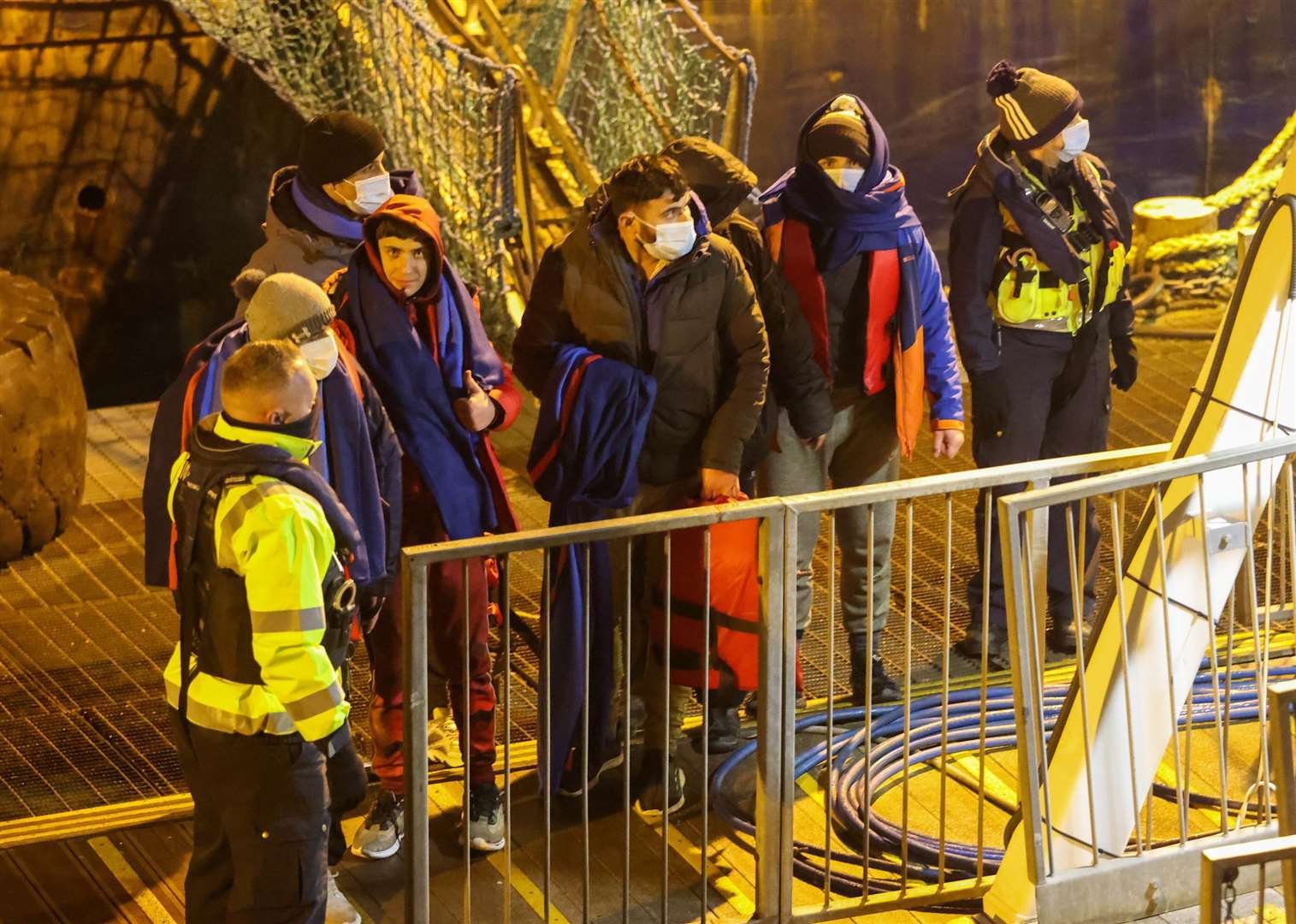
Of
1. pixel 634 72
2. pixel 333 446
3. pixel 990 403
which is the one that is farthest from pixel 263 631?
pixel 634 72

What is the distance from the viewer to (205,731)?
4297 millimetres

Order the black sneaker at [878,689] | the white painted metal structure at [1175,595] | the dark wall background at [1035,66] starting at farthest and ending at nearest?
the dark wall background at [1035,66]
the black sneaker at [878,689]
the white painted metal structure at [1175,595]

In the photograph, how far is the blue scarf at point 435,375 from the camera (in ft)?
16.7

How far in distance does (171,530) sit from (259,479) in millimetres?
643

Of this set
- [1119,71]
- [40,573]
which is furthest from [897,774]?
[1119,71]

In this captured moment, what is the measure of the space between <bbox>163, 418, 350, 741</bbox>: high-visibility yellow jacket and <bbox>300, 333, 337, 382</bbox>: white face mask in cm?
35

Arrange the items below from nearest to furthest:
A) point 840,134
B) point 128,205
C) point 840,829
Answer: point 840,829, point 840,134, point 128,205

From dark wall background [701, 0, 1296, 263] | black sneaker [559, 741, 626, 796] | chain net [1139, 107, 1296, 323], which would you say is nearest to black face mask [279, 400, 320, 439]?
black sneaker [559, 741, 626, 796]

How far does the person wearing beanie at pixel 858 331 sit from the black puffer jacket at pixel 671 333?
1.17ft

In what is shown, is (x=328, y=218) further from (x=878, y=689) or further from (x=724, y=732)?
(x=878, y=689)

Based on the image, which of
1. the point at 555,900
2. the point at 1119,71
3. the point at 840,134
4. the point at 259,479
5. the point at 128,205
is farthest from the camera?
the point at 1119,71

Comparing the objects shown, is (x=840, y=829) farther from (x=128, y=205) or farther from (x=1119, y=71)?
(x=1119, y=71)

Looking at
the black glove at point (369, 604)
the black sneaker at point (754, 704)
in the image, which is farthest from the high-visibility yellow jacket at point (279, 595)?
the black sneaker at point (754, 704)

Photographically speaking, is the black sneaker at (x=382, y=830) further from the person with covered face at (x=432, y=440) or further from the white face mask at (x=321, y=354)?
the white face mask at (x=321, y=354)
